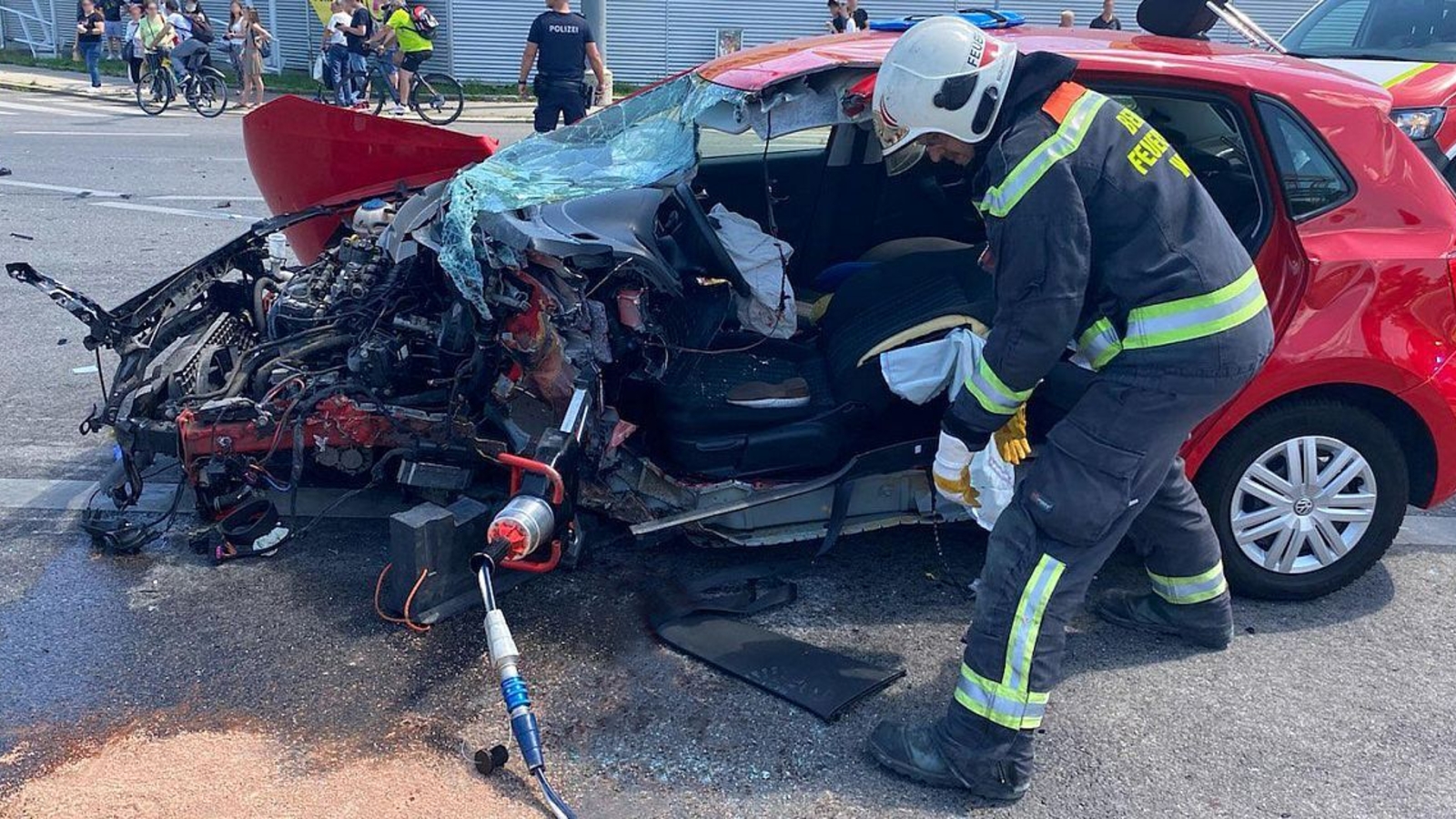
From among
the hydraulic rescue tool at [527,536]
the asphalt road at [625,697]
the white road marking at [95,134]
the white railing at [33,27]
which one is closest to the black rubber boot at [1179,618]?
the asphalt road at [625,697]

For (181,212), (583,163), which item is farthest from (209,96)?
(583,163)

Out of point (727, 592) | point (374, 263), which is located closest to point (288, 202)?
point (374, 263)

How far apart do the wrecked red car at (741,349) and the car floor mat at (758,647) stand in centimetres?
19

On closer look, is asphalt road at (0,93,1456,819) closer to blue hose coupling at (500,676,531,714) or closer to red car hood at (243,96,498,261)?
blue hose coupling at (500,676,531,714)

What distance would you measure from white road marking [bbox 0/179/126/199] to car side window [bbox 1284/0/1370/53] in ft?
29.8

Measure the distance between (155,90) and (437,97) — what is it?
381cm

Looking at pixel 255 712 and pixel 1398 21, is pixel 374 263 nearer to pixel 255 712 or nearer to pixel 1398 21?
pixel 255 712

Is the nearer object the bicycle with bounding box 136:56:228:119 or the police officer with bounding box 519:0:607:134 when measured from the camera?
the police officer with bounding box 519:0:607:134

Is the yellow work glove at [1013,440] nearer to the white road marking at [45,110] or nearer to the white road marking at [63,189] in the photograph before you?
the white road marking at [63,189]

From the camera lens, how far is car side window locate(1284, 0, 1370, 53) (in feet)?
26.2

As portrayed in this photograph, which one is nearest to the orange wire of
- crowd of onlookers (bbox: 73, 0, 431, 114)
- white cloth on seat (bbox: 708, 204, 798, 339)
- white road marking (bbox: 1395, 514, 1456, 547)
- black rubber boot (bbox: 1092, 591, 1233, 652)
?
white cloth on seat (bbox: 708, 204, 798, 339)

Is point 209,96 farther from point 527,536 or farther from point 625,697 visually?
point 625,697

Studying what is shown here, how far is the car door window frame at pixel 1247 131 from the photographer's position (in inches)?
137

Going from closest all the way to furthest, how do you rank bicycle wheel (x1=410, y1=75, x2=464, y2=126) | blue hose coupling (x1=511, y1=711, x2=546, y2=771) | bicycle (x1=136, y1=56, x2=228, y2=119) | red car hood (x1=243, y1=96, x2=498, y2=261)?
blue hose coupling (x1=511, y1=711, x2=546, y2=771) → red car hood (x1=243, y1=96, x2=498, y2=261) → bicycle (x1=136, y1=56, x2=228, y2=119) → bicycle wheel (x1=410, y1=75, x2=464, y2=126)
